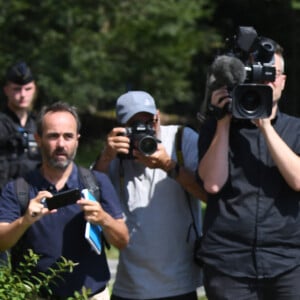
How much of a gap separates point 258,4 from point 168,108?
14.0ft

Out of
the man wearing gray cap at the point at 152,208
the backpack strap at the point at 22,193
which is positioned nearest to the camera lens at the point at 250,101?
the man wearing gray cap at the point at 152,208

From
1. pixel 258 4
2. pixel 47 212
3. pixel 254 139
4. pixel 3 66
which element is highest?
pixel 258 4

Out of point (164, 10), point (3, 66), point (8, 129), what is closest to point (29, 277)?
point (8, 129)

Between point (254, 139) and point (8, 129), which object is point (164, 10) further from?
point (254, 139)

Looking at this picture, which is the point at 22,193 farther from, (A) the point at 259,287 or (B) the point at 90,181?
(A) the point at 259,287

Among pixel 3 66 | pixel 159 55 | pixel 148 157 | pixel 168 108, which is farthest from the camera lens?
pixel 168 108

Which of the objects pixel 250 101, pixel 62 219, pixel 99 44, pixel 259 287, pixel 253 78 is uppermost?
pixel 99 44

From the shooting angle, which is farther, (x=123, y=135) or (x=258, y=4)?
(x=258, y=4)

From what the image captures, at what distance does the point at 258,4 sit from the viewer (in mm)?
25156

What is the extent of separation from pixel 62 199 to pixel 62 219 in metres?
0.26

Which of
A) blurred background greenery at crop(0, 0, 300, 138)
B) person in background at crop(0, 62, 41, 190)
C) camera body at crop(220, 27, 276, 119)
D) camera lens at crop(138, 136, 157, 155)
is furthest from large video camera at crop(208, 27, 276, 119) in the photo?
blurred background greenery at crop(0, 0, 300, 138)

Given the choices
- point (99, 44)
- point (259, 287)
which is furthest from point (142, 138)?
point (99, 44)

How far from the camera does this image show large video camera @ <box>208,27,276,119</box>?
12.6 ft

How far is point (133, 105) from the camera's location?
14.0ft
